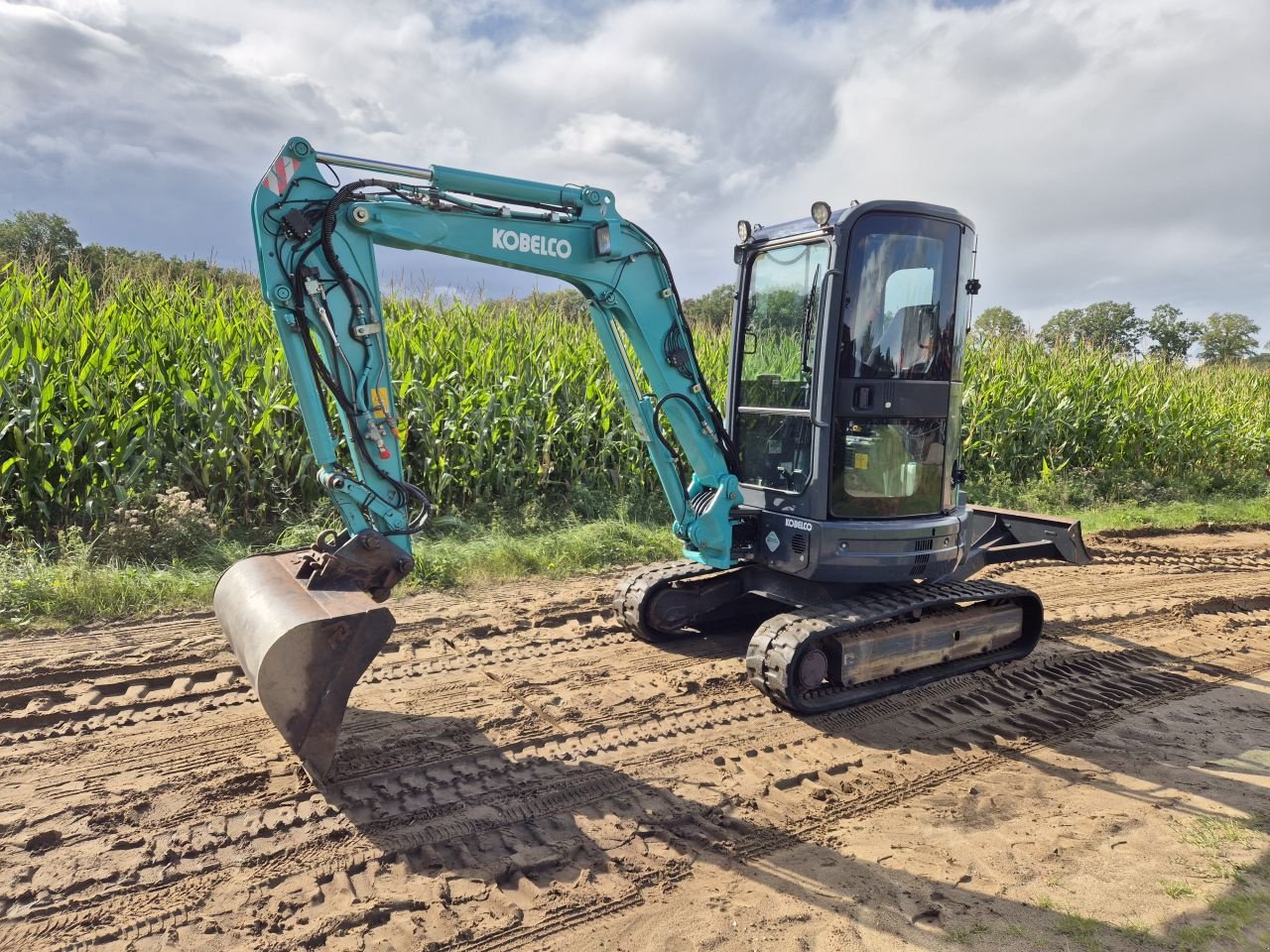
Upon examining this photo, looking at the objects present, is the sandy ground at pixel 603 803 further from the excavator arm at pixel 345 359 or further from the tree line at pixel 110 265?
the tree line at pixel 110 265

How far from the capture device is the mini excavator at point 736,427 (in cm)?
371

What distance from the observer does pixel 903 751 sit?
→ 14.2 feet

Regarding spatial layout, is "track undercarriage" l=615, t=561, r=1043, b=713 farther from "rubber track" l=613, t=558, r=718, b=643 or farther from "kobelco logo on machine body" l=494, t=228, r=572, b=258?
"kobelco logo on machine body" l=494, t=228, r=572, b=258

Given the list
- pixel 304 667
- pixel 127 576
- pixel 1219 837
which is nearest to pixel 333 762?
pixel 304 667

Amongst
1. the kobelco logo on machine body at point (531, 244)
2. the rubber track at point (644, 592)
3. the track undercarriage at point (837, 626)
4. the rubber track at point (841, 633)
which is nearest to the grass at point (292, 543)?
the rubber track at point (644, 592)

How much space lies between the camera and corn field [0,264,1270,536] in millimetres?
6566

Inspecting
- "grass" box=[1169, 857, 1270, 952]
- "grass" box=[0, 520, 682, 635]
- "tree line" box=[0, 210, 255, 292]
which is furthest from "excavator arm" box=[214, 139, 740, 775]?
"tree line" box=[0, 210, 255, 292]

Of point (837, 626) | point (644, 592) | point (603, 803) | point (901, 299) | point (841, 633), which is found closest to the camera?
point (603, 803)

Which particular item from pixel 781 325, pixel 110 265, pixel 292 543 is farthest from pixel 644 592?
pixel 110 265

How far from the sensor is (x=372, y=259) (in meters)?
3.89

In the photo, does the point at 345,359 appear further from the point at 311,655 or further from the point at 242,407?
the point at 242,407

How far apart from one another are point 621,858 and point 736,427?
3055mm

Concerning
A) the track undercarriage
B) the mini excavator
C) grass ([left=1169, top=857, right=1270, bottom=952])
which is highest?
the mini excavator

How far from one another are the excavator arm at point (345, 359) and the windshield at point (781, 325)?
1246mm
